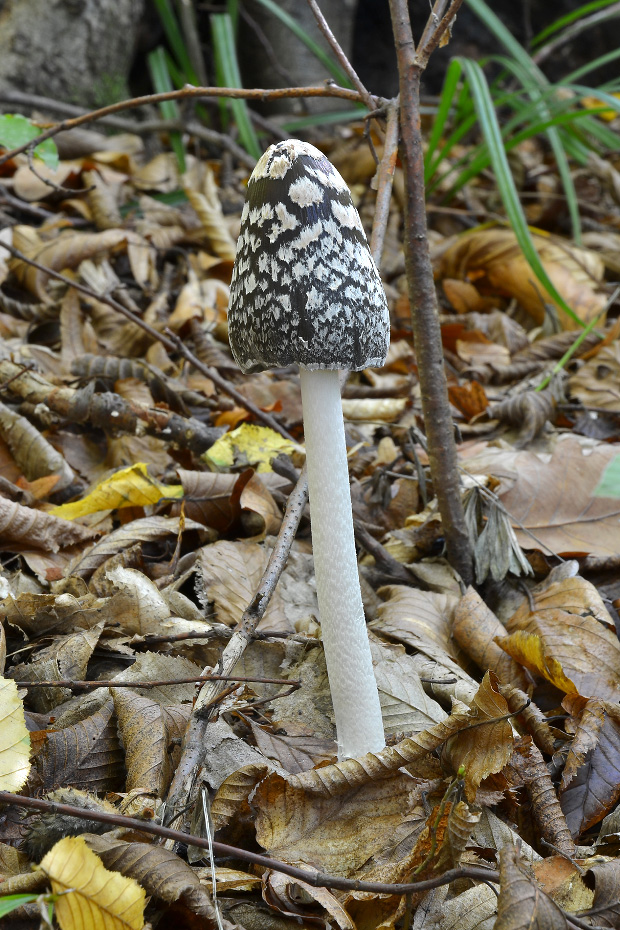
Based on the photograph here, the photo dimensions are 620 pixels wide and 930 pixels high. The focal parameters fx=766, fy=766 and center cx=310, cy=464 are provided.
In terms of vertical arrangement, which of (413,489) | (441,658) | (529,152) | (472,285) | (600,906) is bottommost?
(600,906)

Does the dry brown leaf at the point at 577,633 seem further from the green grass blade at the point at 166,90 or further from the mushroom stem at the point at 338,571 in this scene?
the green grass blade at the point at 166,90

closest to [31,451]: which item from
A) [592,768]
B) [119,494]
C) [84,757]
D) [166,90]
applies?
[119,494]

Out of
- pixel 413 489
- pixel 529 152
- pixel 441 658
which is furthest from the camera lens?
pixel 529 152

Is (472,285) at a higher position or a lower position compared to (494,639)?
higher

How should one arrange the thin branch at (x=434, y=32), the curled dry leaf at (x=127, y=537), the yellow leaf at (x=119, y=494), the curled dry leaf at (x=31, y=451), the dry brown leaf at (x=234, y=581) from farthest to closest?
the curled dry leaf at (x=31, y=451)
the yellow leaf at (x=119, y=494)
the curled dry leaf at (x=127, y=537)
the dry brown leaf at (x=234, y=581)
the thin branch at (x=434, y=32)

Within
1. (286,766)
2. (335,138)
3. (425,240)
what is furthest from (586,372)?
(335,138)

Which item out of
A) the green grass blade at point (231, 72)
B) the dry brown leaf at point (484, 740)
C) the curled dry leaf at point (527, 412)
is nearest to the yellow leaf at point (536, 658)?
the dry brown leaf at point (484, 740)

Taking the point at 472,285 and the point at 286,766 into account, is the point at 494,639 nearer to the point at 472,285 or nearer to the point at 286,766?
the point at 286,766

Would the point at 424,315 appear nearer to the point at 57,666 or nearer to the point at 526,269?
the point at 57,666
